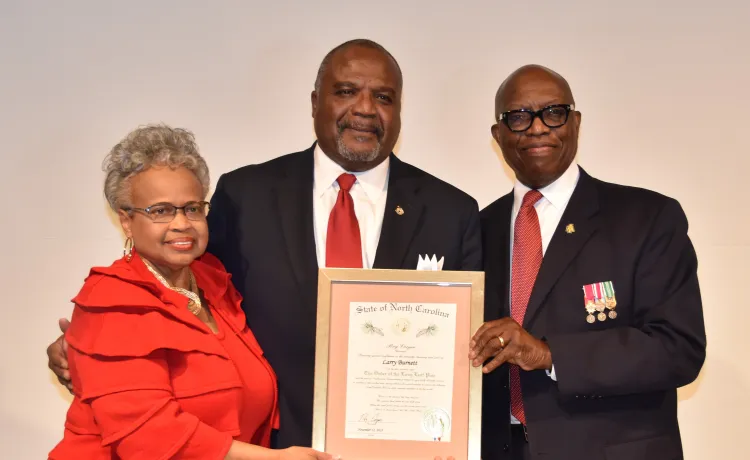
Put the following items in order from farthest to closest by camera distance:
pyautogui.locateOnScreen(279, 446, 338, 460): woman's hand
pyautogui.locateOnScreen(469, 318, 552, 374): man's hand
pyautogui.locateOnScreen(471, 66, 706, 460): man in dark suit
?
pyautogui.locateOnScreen(471, 66, 706, 460): man in dark suit
pyautogui.locateOnScreen(469, 318, 552, 374): man's hand
pyautogui.locateOnScreen(279, 446, 338, 460): woman's hand

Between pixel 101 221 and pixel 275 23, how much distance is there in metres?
1.28

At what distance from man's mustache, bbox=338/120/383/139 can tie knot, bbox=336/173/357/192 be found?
0.16 m

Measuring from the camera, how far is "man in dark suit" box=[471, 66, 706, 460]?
258 centimetres

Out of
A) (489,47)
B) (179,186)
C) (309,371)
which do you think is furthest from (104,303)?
(489,47)

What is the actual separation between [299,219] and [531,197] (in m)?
0.89

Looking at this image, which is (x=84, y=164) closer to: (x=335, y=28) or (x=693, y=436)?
(x=335, y=28)

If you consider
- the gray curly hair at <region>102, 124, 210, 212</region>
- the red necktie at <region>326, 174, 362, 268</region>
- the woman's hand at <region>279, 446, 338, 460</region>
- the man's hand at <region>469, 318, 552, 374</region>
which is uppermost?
the gray curly hair at <region>102, 124, 210, 212</region>

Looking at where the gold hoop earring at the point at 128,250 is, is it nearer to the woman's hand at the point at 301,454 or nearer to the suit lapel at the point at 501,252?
the woman's hand at the point at 301,454

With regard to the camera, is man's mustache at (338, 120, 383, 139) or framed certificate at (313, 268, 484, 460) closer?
framed certificate at (313, 268, 484, 460)

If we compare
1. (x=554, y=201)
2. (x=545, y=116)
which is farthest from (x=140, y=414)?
(x=545, y=116)

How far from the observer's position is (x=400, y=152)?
3.85 m

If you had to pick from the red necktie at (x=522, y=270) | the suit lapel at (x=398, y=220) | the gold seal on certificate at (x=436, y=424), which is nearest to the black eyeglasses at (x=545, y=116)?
the red necktie at (x=522, y=270)

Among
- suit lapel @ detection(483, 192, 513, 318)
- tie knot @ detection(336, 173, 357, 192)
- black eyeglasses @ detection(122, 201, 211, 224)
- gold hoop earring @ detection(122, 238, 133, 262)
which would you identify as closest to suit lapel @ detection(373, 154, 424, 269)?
tie knot @ detection(336, 173, 357, 192)
